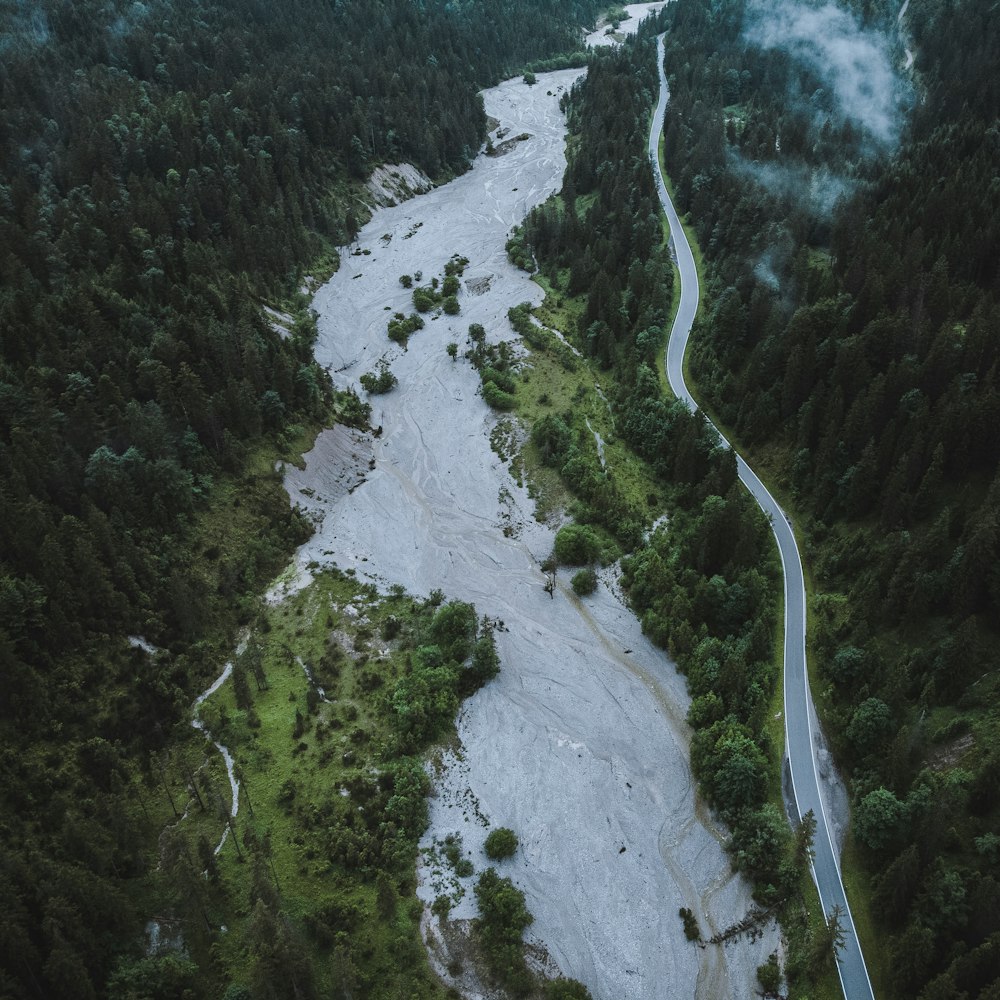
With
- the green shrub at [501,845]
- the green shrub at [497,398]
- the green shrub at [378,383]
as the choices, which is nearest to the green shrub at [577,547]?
the green shrub at [497,398]

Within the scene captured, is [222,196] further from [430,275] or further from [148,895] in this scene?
[148,895]

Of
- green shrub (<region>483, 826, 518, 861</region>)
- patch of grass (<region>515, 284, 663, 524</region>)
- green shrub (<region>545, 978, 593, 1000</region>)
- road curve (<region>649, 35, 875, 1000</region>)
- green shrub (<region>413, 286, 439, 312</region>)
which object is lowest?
green shrub (<region>545, 978, 593, 1000</region>)

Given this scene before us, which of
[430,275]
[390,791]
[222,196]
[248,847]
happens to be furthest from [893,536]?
[222,196]

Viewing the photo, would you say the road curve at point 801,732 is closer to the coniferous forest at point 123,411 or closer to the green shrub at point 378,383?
the green shrub at point 378,383

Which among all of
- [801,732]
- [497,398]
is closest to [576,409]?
[497,398]

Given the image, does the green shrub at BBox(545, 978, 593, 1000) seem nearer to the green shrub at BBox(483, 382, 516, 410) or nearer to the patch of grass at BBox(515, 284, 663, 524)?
the patch of grass at BBox(515, 284, 663, 524)

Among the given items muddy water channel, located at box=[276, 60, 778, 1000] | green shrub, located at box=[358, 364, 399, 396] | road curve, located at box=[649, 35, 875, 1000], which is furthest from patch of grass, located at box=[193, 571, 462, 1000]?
green shrub, located at box=[358, 364, 399, 396]
